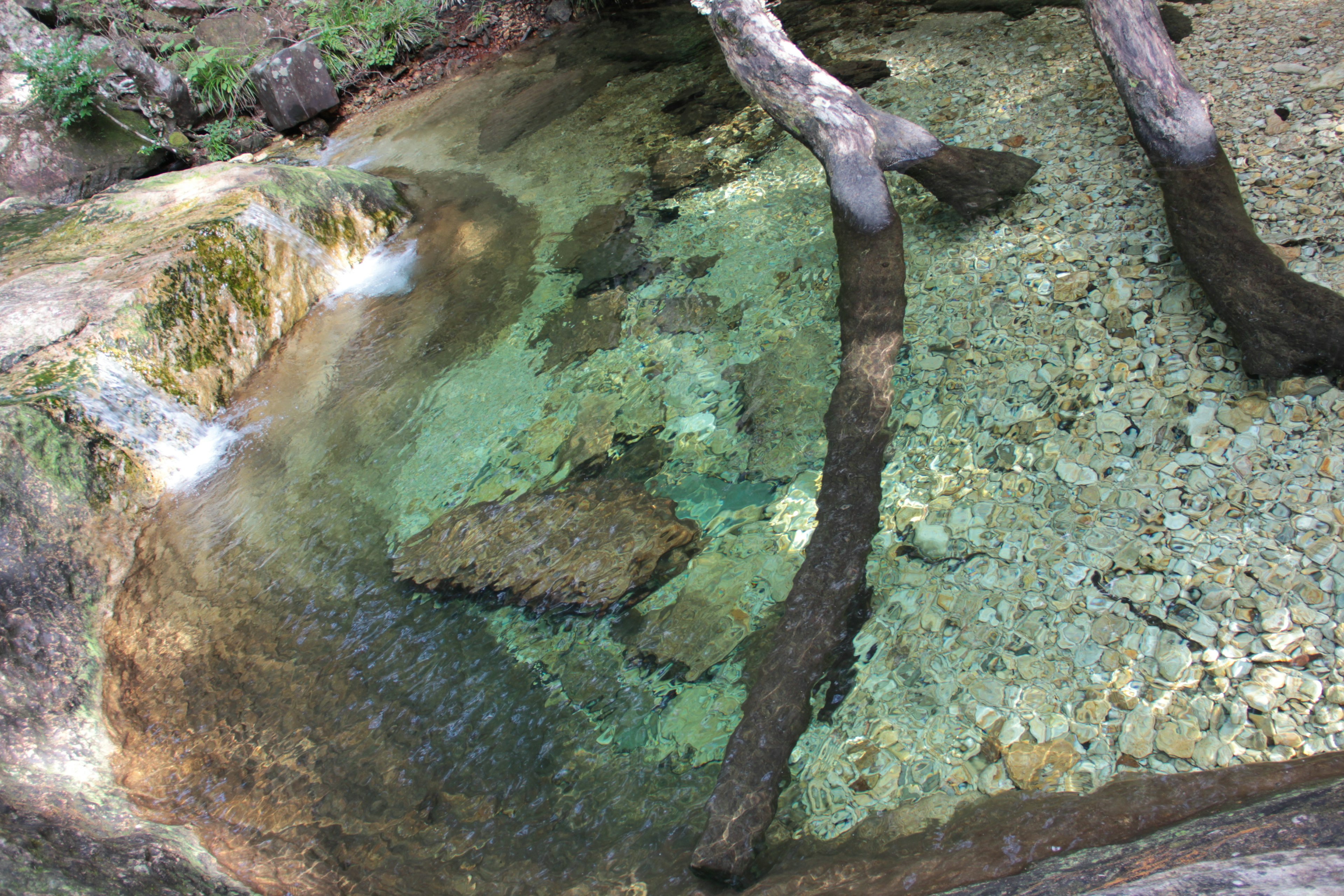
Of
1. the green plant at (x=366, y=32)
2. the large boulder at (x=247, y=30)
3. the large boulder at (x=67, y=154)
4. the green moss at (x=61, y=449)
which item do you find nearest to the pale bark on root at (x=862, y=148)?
the green moss at (x=61, y=449)

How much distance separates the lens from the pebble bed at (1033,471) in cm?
206

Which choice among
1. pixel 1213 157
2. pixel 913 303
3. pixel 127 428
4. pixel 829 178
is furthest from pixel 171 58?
pixel 1213 157

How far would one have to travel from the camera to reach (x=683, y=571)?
2854mm

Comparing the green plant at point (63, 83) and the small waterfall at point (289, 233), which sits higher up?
the green plant at point (63, 83)

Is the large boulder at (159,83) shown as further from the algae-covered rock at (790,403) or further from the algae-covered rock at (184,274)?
the algae-covered rock at (790,403)

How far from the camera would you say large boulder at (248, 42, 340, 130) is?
7820 millimetres

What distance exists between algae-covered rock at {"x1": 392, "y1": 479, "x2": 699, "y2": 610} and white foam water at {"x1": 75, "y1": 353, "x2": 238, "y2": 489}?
6.14 feet

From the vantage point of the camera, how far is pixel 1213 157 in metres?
3.17

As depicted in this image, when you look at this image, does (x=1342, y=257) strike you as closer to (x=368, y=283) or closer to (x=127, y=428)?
(x=368, y=283)

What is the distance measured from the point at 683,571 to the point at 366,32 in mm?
8520

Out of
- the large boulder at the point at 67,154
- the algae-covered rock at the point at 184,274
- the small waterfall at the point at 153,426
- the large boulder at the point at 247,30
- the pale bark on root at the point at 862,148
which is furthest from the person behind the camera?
the large boulder at the point at 247,30

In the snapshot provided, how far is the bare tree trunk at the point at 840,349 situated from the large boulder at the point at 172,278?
3.16m

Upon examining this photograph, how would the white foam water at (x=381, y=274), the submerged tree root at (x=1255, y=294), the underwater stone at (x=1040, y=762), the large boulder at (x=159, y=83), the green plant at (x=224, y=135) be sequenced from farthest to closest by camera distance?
1. the large boulder at (x=159, y=83)
2. the green plant at (x=224, y=135)
3. the white foam water at (x=381, y=274)
4. the submerged tree root at (x=1255, y=294)
5. the underwater stone at (x=1040, y=762)

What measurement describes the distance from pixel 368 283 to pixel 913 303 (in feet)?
12.6
